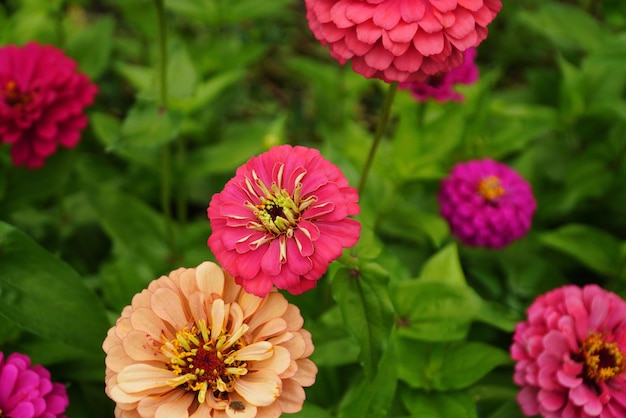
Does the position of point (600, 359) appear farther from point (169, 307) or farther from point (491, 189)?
point (169, 307)

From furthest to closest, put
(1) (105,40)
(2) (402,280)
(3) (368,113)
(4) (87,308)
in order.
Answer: (3) (368,113), (1) (105,40), (2) (402,280), (4) (87,308)

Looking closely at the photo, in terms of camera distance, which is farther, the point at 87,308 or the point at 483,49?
the point at 483,49

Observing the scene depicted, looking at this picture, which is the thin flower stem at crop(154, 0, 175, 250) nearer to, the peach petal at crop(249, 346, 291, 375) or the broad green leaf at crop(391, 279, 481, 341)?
the broad green leaf at crop(391, 279, 481, 341)

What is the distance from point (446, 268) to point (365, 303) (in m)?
0.39

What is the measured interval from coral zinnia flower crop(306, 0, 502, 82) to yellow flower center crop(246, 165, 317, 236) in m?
0.20

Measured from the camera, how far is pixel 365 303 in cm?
93

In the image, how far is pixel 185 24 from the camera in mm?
2441

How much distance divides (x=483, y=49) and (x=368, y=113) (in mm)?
528

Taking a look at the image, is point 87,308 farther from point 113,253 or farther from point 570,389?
point 570,389

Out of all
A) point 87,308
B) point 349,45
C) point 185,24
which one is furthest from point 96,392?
point 185,24

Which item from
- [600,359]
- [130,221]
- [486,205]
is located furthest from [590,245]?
[130,221]

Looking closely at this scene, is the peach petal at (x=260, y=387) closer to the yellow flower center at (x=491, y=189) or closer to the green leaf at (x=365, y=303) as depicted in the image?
the green leaf at (x=365, y=303)

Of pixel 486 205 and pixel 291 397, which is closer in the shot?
pixel 291 397

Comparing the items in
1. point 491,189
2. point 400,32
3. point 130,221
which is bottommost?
point 130,221
